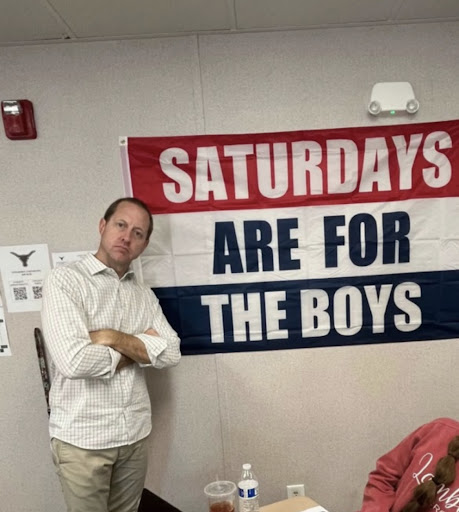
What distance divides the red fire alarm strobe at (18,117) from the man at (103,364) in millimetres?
548

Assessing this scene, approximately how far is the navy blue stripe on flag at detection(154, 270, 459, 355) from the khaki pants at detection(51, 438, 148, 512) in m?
0.50

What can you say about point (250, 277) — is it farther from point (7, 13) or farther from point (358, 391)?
point (7, 13)

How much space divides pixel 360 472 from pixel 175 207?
152 cm

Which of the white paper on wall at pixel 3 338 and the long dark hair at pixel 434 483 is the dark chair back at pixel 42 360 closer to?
the white paper on wall at pixel 3 338

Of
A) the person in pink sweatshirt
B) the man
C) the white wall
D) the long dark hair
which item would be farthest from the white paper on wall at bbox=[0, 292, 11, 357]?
the long dark hair

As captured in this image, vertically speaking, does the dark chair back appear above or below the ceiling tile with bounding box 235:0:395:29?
below

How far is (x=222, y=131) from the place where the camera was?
1.79 metres

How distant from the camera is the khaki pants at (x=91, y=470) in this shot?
1479 mm

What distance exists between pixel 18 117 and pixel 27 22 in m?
0.36

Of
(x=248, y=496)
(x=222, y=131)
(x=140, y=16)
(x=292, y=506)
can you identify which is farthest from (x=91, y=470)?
(x=140, y=16)

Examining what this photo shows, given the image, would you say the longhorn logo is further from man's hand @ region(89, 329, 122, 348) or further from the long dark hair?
the long dark hair

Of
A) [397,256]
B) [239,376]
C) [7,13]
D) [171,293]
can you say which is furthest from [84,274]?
[397,256]

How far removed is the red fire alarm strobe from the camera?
5.65 feet

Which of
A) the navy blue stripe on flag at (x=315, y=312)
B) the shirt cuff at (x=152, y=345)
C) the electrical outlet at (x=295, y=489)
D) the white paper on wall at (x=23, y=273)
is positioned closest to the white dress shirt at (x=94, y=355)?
the shirt cuff at (x=152, y=345)
